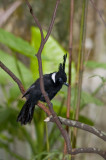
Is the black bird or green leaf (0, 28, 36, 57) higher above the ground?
green leaf (0, 28, 36, 57)

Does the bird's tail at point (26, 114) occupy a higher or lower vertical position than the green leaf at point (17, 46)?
lower

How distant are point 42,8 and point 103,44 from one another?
60 cm

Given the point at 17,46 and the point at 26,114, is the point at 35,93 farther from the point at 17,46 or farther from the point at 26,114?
the point at 17,46

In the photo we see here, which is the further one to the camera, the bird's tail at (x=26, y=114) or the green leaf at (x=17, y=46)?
the green leaf at (x=17, y=46)

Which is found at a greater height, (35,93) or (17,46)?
(17,46)

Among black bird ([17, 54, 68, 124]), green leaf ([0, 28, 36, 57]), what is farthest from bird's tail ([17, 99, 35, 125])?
green leaf ([0, 28, 36, 57])

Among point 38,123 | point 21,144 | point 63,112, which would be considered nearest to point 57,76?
point 63,112

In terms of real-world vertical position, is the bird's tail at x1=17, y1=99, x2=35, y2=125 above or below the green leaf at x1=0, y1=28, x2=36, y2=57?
below

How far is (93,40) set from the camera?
2.35 metres

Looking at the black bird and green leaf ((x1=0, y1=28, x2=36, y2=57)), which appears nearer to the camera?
the black bird

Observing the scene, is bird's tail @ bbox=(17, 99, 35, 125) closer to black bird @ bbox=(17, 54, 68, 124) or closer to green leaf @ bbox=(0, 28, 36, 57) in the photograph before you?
black bird @ bbox=(17, 54, 68, 124)

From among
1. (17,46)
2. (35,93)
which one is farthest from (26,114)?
(17,46)

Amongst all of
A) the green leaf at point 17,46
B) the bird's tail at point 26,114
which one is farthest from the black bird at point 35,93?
the green leaf at point 17,46

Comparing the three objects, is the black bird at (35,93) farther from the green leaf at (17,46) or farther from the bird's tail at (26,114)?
the green leaf at (17,46)
